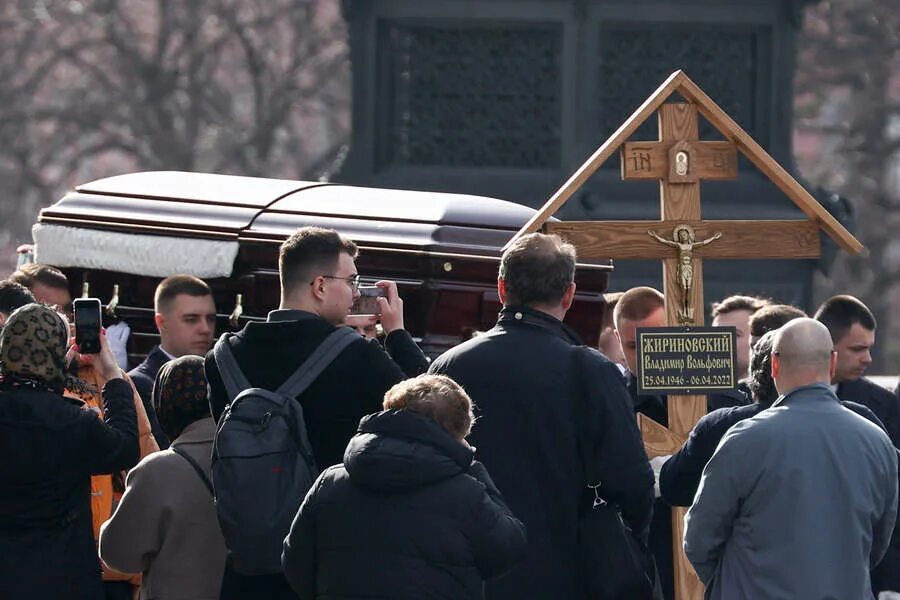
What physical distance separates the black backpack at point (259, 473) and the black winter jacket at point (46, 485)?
0.48m

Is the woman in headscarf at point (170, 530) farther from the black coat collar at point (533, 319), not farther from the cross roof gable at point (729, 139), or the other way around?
the cross roof gable at point (729, 139)

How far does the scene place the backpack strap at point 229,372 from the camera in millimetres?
5270

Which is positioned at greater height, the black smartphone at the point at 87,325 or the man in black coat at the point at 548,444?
the black smartphone at the point at 87,325

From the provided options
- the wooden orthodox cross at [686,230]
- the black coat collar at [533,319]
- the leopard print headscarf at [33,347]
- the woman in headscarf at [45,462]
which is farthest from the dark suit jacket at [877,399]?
the leopard print headscarf at [33,347]

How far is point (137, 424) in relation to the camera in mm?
5695

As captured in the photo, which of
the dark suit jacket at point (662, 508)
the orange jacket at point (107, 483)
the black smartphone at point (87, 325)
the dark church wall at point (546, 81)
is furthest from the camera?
the dark church wall at point (546, 81)

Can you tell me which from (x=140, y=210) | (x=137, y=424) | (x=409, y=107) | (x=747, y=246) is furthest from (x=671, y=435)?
(x=409, y=107)

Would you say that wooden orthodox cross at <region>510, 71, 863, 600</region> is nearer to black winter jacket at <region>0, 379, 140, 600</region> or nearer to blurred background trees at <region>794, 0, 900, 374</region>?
black winter jacket at <region>0, 379, 140, 600</region>

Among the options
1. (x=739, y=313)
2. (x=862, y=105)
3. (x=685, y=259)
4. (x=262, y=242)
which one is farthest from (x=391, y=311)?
(x=862, y=105)

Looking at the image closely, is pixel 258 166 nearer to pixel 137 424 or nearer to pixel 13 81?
pixel 13 81

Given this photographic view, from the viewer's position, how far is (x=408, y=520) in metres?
4.59

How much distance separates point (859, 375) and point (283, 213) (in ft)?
7.02

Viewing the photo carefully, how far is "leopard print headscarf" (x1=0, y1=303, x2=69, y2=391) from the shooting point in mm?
5465

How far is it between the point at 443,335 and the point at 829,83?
41.0 ft
